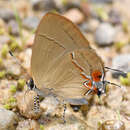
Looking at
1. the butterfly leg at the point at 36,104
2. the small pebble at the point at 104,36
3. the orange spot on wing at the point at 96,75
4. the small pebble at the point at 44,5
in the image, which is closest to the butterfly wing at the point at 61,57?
the orange spot on wing at the point at 96,75

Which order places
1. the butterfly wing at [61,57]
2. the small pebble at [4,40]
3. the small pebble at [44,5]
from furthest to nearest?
the small pebble at [44,5] → the small pebble at [4,40] → the butterfly wing at [61,57]

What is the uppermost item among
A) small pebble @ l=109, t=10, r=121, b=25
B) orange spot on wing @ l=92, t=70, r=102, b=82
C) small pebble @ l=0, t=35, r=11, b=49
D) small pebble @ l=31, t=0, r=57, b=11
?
small pebble @ l=31, t=0, r=57, b=11

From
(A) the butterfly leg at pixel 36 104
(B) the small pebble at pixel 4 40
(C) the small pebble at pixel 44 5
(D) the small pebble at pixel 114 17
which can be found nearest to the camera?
(A) the butterfly leg at pixel 36 104

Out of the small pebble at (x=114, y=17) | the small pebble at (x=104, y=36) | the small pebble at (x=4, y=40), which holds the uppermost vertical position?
the small pebble at (x=114, y=17)

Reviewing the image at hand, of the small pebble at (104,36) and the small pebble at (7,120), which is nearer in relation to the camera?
the small pebble at (7,120)

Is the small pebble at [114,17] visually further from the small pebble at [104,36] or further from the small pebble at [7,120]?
the small pebble at [7,120]

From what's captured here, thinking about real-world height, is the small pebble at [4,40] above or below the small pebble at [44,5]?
below

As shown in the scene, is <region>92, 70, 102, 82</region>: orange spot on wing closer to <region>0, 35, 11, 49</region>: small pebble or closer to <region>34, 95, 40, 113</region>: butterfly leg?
<region>34, 95, 40, 113</region>: butterfly leg

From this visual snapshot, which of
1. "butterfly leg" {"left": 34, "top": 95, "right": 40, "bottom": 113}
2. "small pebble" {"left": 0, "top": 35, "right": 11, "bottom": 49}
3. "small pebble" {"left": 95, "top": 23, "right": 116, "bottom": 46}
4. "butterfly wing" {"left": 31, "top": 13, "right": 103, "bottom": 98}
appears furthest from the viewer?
"small pebble" {"left": 95, "top": 23, "right": 116, "bottom": 46}

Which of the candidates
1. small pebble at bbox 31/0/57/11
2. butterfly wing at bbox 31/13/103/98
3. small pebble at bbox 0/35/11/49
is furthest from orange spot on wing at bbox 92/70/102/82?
small pebble at bbox 31/0/57/11

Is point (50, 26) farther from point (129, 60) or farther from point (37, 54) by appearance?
point (129, 60)

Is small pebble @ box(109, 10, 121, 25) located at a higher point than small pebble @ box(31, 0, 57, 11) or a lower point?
lower
